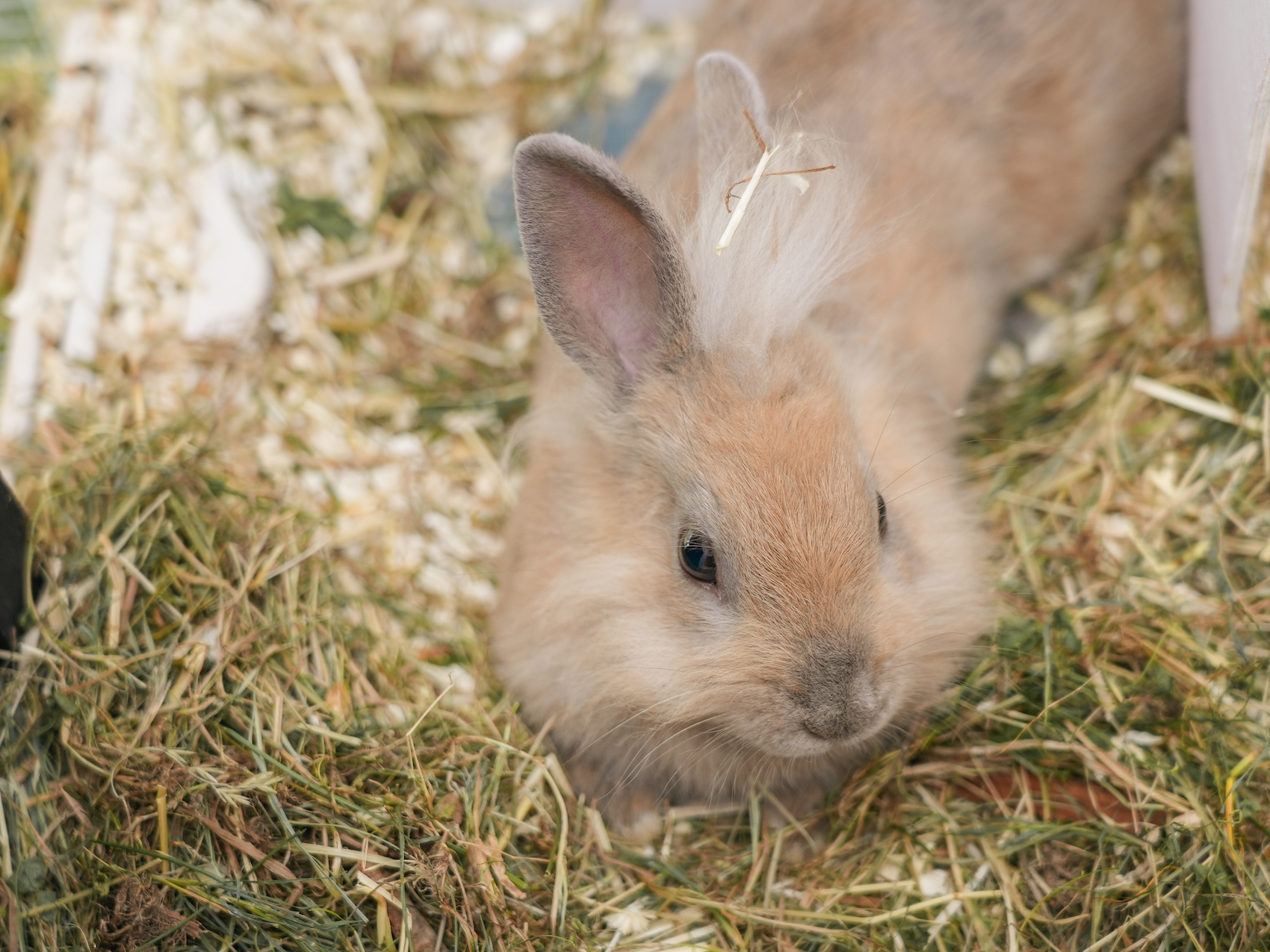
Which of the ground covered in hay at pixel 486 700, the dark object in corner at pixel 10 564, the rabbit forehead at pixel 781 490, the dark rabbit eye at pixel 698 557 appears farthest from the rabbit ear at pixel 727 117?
the dark object in corner at pixel 10 564

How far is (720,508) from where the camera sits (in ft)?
8.45

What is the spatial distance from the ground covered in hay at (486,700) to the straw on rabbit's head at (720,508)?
293mm

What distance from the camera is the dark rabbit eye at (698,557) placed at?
2.64 metres

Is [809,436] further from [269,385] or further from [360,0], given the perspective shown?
[360,0]

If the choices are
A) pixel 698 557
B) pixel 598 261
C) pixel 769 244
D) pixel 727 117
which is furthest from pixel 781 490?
pixel 727 117

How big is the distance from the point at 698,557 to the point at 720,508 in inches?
6.3

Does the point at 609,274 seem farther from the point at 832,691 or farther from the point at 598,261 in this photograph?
the point at 832,691

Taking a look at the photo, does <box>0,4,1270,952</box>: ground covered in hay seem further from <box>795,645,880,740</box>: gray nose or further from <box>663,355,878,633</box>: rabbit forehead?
<box>663,355,878,633</box>: rabbit forehead

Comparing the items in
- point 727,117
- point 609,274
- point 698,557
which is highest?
point 727,117

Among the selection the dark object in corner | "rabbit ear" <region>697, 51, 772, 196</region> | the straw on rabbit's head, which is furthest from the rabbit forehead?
the dark object in corner

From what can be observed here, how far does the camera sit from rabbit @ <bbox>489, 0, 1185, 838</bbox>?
2.52m

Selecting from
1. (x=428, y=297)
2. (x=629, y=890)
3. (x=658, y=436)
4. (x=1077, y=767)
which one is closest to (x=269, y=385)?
(x=428, y=297)

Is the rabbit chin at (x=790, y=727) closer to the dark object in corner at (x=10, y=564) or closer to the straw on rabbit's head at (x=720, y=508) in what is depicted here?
the straw on rabbit's head at (x=720, y=508)

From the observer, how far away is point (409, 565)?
377 centimetres
